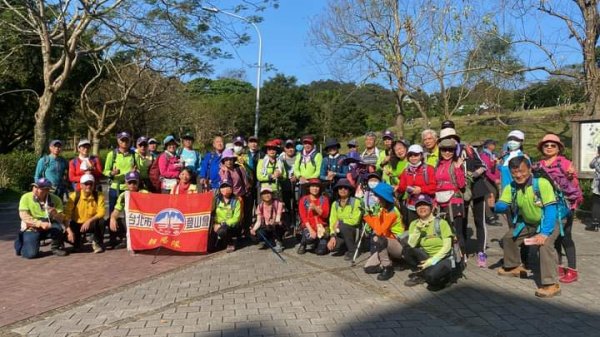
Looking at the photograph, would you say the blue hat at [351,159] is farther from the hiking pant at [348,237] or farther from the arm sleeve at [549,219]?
the arm sleeve at [549,219]

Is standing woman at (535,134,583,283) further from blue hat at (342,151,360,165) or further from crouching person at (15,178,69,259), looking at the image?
crouching person at (15,178,69,259)

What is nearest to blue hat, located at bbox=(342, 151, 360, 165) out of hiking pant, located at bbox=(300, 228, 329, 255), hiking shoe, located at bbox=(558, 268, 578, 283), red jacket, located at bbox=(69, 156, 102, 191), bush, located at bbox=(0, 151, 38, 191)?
hiking pant, located at bbox=(300, 228, 329, 255)

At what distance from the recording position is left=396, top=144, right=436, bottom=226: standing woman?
20.8 ft

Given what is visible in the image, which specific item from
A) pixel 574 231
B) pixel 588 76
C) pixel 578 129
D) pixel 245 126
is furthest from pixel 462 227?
pixel 245 126

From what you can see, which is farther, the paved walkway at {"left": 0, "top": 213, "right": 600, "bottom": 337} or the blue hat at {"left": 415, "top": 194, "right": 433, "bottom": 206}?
the blue hat at {"left": 415, "top": 194, "right": 433, "bottom": 206}

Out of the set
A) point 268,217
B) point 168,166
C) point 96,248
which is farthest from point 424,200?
point 96,248

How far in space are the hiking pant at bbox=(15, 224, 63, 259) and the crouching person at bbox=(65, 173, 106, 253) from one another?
0.19 metres

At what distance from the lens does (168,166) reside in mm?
8500

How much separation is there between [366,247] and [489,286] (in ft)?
7.67

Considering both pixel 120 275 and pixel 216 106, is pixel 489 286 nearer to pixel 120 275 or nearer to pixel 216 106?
pixel 120 275

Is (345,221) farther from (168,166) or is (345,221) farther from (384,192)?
(168,166)

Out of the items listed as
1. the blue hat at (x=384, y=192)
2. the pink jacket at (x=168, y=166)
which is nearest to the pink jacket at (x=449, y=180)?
the blue hat at (x=384, y=192)

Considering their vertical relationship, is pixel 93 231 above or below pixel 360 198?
below

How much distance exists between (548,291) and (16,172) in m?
15.7
